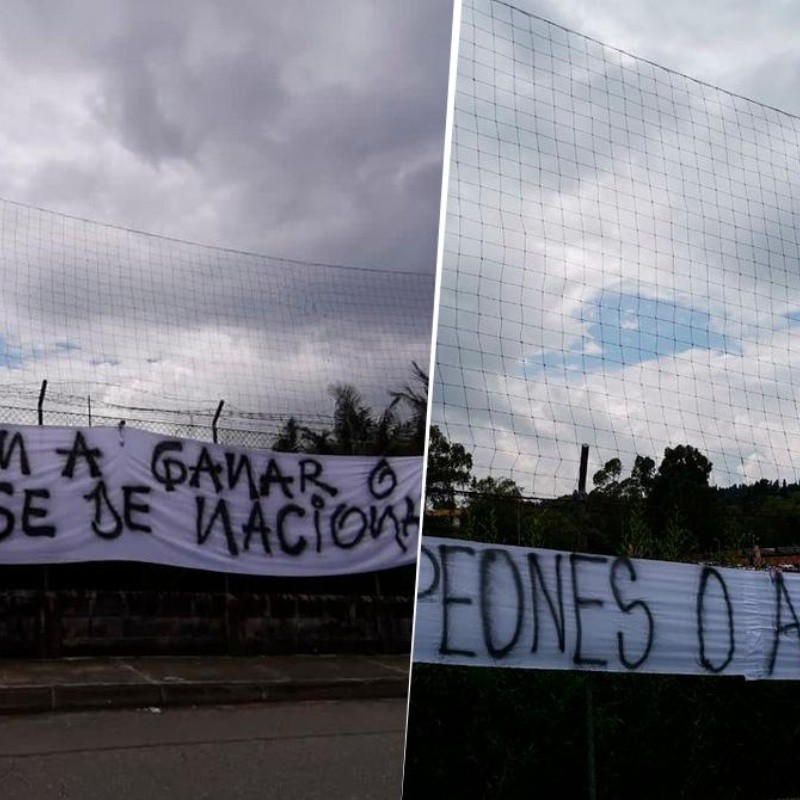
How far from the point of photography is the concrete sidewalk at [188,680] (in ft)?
19.5

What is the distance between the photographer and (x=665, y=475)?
5.39 metres

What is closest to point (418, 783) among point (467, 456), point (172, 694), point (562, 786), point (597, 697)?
point (562, 786)

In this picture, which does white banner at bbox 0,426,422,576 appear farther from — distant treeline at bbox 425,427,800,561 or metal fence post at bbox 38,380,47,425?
distant treeline at bbox 425,427,800,561

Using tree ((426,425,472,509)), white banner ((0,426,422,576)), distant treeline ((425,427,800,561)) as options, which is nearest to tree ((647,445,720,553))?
distant treeline ((425,427,800,561))

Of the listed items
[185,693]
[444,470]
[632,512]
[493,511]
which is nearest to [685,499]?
[632,512]

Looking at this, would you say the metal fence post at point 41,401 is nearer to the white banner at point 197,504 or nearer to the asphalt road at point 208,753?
the white banner at point 197,504

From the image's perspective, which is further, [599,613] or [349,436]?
[349,436]

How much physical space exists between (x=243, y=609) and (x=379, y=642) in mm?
1010

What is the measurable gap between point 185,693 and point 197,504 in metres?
2.06

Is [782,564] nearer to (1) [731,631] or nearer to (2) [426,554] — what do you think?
(1) [731,631]

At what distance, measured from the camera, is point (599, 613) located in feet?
13.5

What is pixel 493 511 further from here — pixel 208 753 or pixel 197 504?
pixel 197 504

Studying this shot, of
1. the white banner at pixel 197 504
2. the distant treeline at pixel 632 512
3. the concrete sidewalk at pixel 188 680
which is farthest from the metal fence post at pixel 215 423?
the distant treeline at pixel 632 512

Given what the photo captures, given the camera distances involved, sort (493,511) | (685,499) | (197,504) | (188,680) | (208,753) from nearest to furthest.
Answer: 1. (493,511)
2. (208,753)
3. (685,499)
4. (188,680)
5. (197,504)
